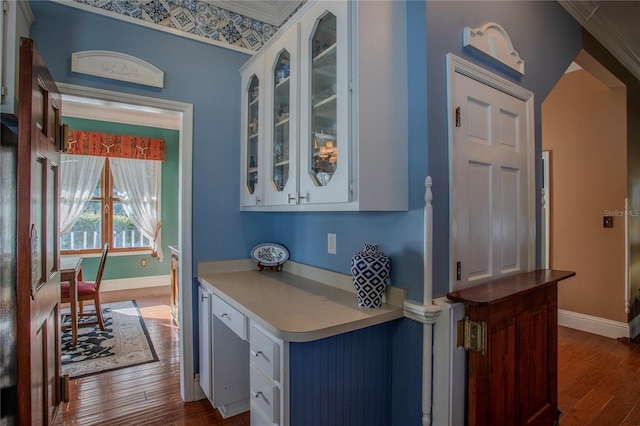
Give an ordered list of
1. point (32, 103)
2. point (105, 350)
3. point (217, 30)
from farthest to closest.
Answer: point (105, 350) < point (217, 30) < point (32, 103)

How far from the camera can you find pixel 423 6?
150 centimetres

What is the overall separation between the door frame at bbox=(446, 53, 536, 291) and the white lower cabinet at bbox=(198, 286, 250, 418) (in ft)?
4.54

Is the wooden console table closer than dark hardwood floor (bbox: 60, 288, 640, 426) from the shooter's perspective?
Yes

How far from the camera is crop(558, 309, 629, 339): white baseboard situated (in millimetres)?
3338

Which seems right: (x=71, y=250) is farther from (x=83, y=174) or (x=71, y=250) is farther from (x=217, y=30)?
(x=217, y=30)

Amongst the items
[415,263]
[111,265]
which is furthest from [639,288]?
[111,265]

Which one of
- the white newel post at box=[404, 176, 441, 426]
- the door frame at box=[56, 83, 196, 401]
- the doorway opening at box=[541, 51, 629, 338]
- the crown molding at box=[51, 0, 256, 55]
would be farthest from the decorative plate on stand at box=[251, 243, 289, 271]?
the doorway opening at box=[541, 51, 629, 338]

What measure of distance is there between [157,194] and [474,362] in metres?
5.27

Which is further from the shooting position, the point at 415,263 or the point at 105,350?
the point at 105,350

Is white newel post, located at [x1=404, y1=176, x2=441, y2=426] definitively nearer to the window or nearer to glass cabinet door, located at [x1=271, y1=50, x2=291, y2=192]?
glass cabinet door, located at [x1=271, y1=50, x2=291, y2=192]

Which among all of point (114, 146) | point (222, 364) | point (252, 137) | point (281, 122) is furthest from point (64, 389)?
point (114, 146)

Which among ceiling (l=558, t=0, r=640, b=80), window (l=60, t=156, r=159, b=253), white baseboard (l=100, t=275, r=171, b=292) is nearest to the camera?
ceiling (l=558, t=0, r=640, b=80)

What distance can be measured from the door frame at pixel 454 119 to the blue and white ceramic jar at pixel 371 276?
311 millimetres

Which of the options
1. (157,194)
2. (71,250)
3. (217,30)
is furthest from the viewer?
(157,194)
